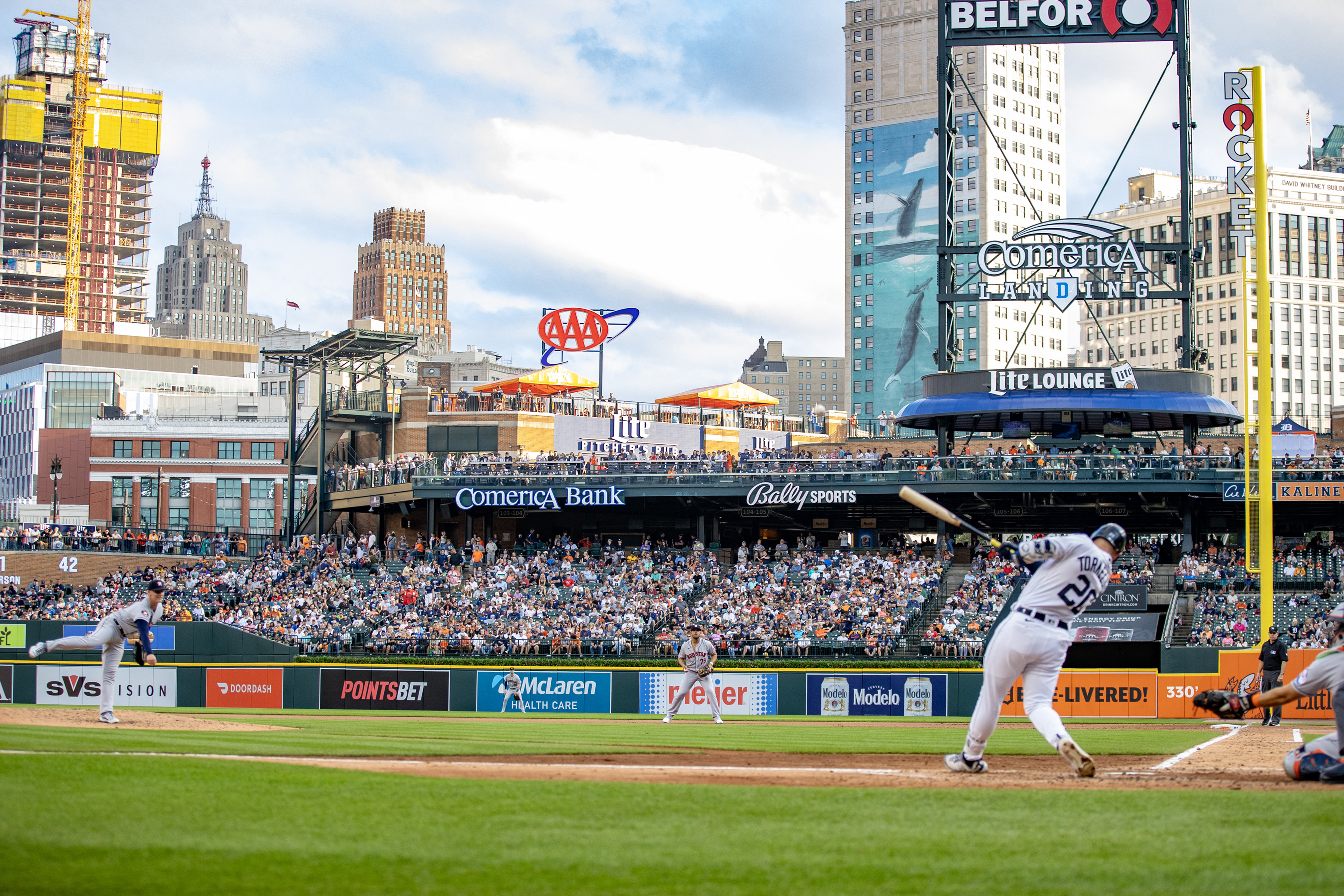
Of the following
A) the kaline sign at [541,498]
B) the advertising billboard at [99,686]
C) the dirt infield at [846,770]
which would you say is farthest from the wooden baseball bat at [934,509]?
the kaline sign at [541,498]

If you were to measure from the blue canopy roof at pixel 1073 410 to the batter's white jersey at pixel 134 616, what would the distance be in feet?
104

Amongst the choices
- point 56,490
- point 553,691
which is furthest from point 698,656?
point 56,490

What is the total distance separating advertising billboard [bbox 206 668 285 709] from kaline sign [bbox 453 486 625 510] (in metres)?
17.7

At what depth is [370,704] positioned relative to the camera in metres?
32.6

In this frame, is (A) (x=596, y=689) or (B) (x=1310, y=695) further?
(A) (x=596, y=689)

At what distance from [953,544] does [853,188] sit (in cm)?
9665

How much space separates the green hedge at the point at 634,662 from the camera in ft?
119

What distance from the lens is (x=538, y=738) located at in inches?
773

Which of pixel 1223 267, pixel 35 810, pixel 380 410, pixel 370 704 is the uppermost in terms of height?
pixel 1223 267

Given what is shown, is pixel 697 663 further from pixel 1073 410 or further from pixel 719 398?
pixel 719 398

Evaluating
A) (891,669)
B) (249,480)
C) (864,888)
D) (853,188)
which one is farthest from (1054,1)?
(853,188)

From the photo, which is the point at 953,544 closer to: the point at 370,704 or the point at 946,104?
the point at 946,104

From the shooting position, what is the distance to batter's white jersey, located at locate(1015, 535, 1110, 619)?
11125 mm

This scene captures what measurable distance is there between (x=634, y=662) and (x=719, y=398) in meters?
31.2
